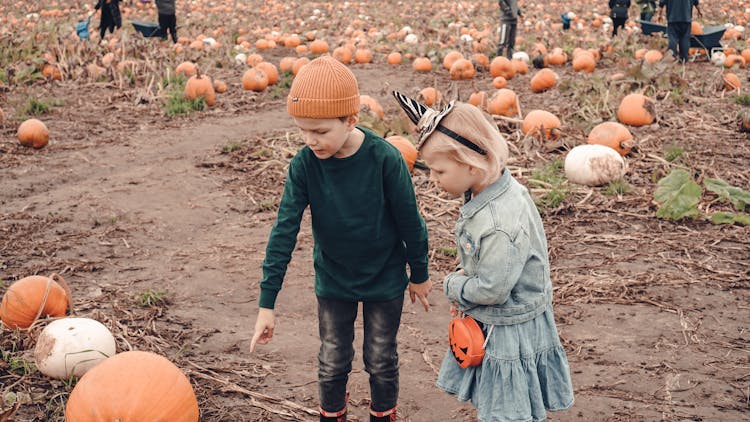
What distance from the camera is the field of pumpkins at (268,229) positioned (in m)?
3.67

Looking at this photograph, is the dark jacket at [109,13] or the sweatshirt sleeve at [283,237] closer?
the sweatshirt sleeve at [283,237]

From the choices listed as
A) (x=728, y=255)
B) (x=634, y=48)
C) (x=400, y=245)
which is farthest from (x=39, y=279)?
(x=634, y=48)

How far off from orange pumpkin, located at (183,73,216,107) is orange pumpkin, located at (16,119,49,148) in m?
2.53

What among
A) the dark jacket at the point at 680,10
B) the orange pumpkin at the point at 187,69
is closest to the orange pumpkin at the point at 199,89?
the orange pumpkin at the point at 187,69

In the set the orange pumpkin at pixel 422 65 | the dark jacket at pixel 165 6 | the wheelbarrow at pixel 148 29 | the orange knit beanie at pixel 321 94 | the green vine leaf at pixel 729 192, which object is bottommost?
the wheelbarrow at pixel 148 29

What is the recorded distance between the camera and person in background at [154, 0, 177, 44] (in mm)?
14516

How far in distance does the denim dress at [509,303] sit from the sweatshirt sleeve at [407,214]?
1.11 ft

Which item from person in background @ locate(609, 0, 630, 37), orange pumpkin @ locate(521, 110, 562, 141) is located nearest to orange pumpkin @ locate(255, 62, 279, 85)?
orange pumpkin @ locate(521, 110, 562, 141)

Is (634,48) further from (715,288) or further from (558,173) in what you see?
(715,288)

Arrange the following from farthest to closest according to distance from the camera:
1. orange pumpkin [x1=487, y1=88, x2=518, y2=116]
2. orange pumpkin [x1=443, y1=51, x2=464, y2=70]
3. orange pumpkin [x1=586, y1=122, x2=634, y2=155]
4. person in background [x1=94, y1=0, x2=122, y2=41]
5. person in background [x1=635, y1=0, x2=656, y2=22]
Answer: person in background [x1=635, y1=0, x2=656, y2=22] < person in background [x1=94, y1=0, x2=122, y2=41] < orange pumpkin [x1=443, y1=51, x2=464, y2=70] < orange pumpkin [x1=487, y1=88, x2=518, y2=116] < orange pumpkin [x1=586, y1=122, x2=634, y2=155]

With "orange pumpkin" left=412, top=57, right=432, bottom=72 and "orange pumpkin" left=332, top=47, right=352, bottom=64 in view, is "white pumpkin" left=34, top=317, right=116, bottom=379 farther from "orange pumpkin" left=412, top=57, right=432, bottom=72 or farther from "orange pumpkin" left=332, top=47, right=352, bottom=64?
"orange pumpkin" left=332, top=47, right=352, bottom=64

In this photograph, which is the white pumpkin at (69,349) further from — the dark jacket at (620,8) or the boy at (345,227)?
the dark jacket at (620,8)

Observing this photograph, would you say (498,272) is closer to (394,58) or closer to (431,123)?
(431,123)

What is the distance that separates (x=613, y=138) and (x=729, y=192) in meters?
1.33
